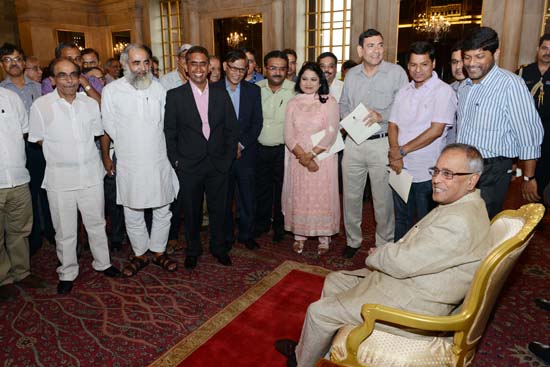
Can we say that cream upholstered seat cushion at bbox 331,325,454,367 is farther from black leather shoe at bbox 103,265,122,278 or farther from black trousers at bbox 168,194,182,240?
black trousers at bbox 168,194,182,240

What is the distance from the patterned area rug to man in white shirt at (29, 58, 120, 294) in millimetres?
320

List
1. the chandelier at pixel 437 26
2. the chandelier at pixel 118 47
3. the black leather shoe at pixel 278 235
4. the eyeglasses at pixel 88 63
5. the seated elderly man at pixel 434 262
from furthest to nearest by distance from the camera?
the chandelier at pixel 118 47, the chandelier at pixel 437 26, the eyeglasses at pixel 88 63, the black leather shoe at pixel 278 235, the seated elderly man at pixel 434 262

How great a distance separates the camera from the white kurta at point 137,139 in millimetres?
3211

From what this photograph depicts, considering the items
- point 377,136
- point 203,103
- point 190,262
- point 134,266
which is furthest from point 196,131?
point 377,136

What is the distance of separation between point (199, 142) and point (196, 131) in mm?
93

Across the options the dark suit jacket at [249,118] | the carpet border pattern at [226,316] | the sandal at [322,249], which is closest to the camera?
the carpet border pattern at [226,316]

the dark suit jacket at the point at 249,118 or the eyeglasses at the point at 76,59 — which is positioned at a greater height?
the eyeglasses at the point at 76,59

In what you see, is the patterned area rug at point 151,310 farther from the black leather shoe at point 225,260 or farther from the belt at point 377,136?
the belt at point 377,136

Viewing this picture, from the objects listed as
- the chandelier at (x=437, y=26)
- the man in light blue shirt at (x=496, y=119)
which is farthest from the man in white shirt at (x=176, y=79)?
the chandelier at (x=437, y=26)

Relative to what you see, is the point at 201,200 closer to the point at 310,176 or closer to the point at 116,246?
the point at 310,176

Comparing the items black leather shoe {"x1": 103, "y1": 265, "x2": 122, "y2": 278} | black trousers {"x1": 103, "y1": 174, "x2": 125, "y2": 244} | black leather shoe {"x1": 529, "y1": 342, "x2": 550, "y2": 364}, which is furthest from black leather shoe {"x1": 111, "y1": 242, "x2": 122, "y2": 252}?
black leather shoe {"x1": 529, "y1": 342, "x2": 550, "y2": 364}

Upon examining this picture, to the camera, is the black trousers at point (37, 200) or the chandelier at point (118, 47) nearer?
the black trousers at point (37, 200)

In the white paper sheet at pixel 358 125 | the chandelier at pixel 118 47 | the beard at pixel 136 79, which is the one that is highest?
the chandelier at pixel 118 47

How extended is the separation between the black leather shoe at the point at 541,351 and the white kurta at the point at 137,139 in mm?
2805
